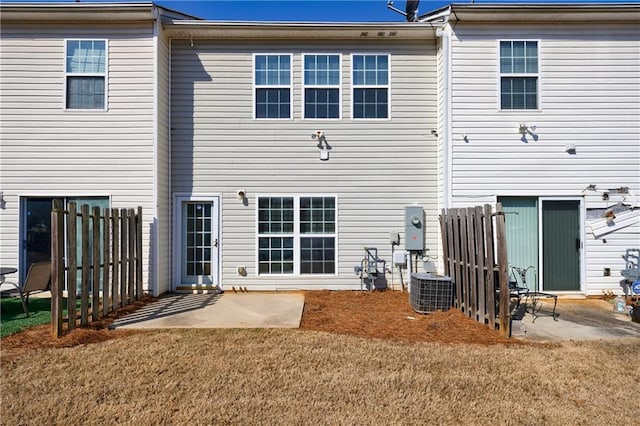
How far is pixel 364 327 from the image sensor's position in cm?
563

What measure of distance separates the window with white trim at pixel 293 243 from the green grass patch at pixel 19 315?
387 centimetres

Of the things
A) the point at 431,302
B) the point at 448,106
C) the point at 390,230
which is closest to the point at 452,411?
the point at 431,302

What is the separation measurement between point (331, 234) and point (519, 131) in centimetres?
445

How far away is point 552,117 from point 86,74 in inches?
379

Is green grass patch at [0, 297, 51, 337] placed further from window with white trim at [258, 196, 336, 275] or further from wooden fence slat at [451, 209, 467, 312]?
wooden fence slat at [451, 209, 467, 312]

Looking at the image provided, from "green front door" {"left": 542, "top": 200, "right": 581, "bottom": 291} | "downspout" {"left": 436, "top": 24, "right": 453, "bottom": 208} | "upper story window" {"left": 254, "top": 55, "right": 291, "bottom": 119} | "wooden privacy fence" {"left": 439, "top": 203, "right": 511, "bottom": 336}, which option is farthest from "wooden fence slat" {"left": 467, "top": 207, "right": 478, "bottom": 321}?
"upper story window" {"left": 254, "top": 55, "right": 291, "bottom": 119}

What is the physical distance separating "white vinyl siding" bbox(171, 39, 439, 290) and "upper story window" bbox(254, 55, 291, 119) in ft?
0.45

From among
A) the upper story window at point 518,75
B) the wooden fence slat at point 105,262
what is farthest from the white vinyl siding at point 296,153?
the wooden fence slat at point 105,262

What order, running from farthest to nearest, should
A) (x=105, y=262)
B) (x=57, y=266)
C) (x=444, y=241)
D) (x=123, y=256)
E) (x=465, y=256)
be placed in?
(x=444, y=241) < (x=123, y=256) < (x=465, y=256) < (x=105, y=262) < (x=57, y=266)

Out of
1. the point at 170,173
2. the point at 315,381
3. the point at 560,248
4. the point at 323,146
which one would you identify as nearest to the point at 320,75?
the point at 323,146

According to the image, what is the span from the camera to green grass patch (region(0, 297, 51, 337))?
5504mm

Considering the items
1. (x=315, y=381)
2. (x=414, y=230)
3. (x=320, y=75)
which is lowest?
(x=315, y=381)

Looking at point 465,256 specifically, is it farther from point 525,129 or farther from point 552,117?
point 552,117

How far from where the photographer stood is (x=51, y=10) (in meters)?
7.46
